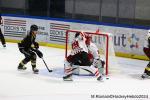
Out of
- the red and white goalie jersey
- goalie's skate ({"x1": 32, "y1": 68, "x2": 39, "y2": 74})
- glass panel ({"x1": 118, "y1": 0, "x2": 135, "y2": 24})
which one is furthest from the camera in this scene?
glass panel ({"x1": 118, "y1": 0, "x2": 135, "y2": 24})

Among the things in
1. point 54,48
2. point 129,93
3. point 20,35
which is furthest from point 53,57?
point 129,93

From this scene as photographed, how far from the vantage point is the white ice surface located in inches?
361

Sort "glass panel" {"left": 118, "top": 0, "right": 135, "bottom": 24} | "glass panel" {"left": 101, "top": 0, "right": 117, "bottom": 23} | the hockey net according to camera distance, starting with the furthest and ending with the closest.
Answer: "glass panel" {"left": 101, "top": 0, "right": 117, "bottom": 23}
"glass panel" {"left": 118, "top": 0, "right": 135, "bottom": 24}
the hockey net

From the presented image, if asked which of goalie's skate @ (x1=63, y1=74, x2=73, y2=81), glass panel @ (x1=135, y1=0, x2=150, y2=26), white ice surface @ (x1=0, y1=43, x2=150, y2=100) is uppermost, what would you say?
glass panel @ (x1=135, y1=0, x2=150, y2=26)

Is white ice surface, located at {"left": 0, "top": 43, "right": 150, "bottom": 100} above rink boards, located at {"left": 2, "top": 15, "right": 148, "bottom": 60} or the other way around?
the other way around

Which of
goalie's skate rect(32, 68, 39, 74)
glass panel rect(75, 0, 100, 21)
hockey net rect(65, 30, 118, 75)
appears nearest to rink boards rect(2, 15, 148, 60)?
glass panel rect(75, 0, 100, 21)

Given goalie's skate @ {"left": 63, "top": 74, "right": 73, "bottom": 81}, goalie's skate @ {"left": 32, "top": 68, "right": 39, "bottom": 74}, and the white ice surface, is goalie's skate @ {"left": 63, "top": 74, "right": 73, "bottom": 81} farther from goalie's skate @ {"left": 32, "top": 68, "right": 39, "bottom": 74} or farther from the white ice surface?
goalie's skate @ {"left": 32, "top": 68, "right": 39, "bottom": 74}

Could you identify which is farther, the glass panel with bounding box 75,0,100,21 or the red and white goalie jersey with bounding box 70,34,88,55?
the glass panel with bounding box 75,0,100,21

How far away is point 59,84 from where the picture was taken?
10.0 meters

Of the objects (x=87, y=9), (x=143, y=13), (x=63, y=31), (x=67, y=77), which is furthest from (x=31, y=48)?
(x=87, y=9)

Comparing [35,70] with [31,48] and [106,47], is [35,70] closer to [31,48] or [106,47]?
[31,48]

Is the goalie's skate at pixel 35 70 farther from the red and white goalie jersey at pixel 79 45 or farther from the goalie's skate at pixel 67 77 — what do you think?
the red and white goalie jersey at pixel 79 45

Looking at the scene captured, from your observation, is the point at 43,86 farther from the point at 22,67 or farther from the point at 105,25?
the point at 105,25

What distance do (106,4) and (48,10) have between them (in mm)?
2018
